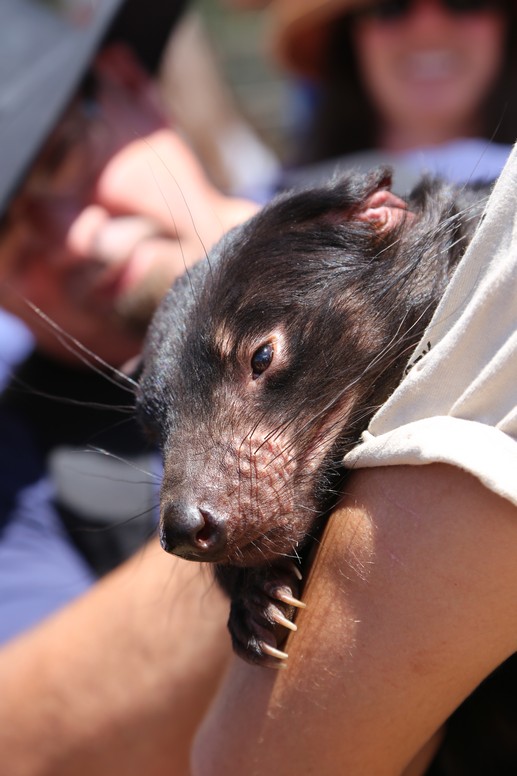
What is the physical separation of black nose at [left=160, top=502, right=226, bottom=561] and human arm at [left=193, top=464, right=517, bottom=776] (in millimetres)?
148

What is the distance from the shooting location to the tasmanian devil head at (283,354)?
131 centimetres

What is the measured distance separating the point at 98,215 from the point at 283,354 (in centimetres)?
158

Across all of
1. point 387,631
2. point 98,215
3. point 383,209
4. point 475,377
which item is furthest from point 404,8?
point 387,631

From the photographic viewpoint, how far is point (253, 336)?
1.41m

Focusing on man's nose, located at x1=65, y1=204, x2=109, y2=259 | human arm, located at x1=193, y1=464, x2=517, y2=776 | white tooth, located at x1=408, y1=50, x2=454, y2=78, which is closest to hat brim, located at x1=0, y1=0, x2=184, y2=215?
man's nose, located at x1=65, y1=204, x2=109, y2=259

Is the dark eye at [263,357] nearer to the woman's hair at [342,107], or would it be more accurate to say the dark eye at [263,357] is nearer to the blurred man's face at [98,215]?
the blurred man's face at [98,215]

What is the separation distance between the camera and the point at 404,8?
3.27 metres

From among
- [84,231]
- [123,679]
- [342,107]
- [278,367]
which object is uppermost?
[278,367]

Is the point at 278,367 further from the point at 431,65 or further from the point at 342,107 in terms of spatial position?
the point at 342,107

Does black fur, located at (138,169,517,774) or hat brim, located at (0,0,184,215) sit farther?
hat brim, located at (0,0,184,215)

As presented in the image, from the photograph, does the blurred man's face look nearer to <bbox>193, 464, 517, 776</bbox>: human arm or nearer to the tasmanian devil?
the tasmanian devil

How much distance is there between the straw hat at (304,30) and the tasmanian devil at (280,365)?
7.14 ft

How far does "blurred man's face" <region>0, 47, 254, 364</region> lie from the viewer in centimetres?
267

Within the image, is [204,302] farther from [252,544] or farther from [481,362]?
[481,362]
